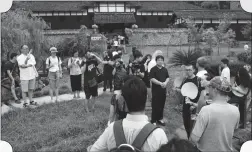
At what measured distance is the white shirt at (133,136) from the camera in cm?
165

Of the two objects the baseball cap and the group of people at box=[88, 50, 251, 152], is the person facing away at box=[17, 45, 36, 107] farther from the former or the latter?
the baseball cap

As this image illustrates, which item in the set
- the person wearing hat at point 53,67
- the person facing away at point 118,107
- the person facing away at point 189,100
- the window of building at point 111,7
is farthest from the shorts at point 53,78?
the window of building at point 111,7

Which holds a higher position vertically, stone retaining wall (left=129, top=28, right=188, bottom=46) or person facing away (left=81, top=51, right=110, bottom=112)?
stone retaining wall (left=129, top=28, right=188, bottom=46)

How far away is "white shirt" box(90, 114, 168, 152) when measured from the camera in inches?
65.1

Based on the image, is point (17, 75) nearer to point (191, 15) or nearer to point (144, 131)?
point (144, 131)

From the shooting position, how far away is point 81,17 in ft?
78.5

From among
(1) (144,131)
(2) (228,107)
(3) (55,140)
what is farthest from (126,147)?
(3) (55,140)

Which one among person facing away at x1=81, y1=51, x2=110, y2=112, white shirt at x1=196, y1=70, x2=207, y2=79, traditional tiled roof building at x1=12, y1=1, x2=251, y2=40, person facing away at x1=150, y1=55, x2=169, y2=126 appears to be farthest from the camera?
traditional tiled roof building at x1=12, y1=1, x2=251, y2=40

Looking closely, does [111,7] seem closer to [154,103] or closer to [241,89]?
[154,103]

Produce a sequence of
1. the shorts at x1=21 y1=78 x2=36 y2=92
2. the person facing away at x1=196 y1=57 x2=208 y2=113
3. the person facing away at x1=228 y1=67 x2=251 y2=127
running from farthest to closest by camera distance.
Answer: the shorts at x1=21 y1=78 x2=36 y2=92, the person facing away at x1=228 y1=67 x2=251 y2=127, the person facing away at x1=196 y1=57 x2=208 y2=113

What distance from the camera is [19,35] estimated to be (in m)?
11.1

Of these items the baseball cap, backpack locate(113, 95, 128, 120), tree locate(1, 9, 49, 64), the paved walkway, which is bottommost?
the paved walkway

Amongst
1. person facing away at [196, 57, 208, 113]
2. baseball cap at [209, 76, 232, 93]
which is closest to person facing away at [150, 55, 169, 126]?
person facing away at [196, 57, 208, 113]

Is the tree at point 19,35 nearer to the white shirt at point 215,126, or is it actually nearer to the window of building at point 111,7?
the white shirt at point 215,126
